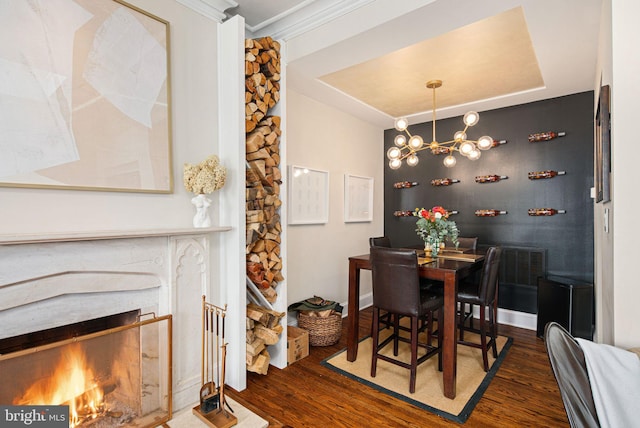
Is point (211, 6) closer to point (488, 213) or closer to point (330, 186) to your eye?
point (330, 186)

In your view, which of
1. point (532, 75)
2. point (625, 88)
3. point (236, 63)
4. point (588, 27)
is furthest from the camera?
point (532, 75)

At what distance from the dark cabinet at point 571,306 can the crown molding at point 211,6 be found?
150 inches

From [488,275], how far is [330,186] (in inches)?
78.8

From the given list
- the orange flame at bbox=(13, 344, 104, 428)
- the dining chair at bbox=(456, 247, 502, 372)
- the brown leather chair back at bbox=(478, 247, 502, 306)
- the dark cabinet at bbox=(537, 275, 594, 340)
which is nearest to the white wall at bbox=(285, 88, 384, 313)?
the dining chair at bbox=(456, 247, 502, 372)

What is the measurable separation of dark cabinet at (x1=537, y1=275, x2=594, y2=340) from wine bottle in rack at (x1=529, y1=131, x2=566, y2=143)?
4.98 feet

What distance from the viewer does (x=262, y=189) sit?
2.60m

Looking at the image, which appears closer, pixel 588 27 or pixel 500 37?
pixel 588 27

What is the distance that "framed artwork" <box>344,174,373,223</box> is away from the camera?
4.24 meters

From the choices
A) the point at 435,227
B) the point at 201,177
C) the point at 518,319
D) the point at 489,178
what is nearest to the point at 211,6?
the point at 201,177

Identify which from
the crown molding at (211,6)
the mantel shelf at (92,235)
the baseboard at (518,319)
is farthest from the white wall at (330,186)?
the mantel shelf at (92,235)

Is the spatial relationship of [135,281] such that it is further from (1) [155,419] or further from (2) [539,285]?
(2) [539,285]

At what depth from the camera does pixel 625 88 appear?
150cm

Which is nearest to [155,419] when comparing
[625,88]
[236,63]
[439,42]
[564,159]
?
[236,63]

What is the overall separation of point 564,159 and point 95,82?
4.18 meters
